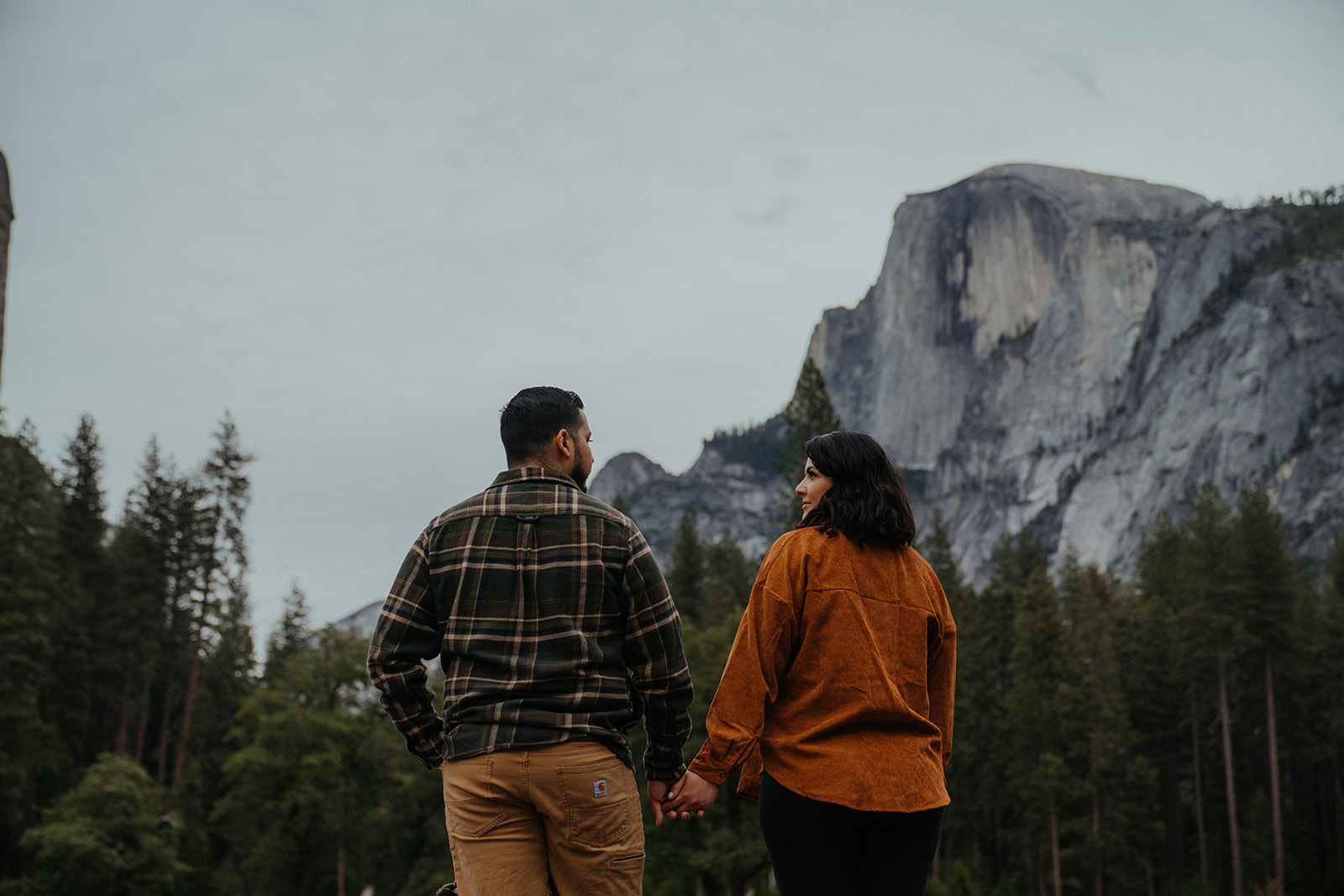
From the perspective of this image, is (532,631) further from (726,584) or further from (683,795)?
(726,584)

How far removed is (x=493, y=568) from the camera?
3002 mm

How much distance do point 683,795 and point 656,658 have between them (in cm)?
44

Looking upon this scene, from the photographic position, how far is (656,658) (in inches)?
122

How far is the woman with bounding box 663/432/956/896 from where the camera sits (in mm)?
2975

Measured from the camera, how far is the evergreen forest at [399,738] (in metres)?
25.9

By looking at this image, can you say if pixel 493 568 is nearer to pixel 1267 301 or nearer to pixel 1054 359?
pixel 1267 301

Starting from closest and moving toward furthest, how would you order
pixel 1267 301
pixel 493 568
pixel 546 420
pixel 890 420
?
pixel 493 568
pixel 546 420
pixel 1267 301
pixel 890 420

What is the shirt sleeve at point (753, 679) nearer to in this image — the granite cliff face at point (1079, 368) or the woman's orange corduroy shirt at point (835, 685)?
the woman's orange corduroy shirt at point (835, 685)

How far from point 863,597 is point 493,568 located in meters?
1.14

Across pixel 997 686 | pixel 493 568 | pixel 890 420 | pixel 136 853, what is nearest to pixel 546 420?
pixel 493 568

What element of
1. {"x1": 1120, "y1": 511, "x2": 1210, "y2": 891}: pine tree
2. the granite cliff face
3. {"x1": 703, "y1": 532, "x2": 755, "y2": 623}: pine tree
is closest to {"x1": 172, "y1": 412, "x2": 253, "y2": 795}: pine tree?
{"x1": 703, "y1": 532, "x2": 755, "y2": 623}: pine tree

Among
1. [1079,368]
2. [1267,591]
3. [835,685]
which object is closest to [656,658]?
[835,685]

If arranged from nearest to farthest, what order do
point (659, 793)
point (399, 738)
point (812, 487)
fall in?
point (659, 793), point (812, 487), point (399, 738)

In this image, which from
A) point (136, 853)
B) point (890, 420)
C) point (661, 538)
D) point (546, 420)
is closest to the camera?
point (546, 420)
